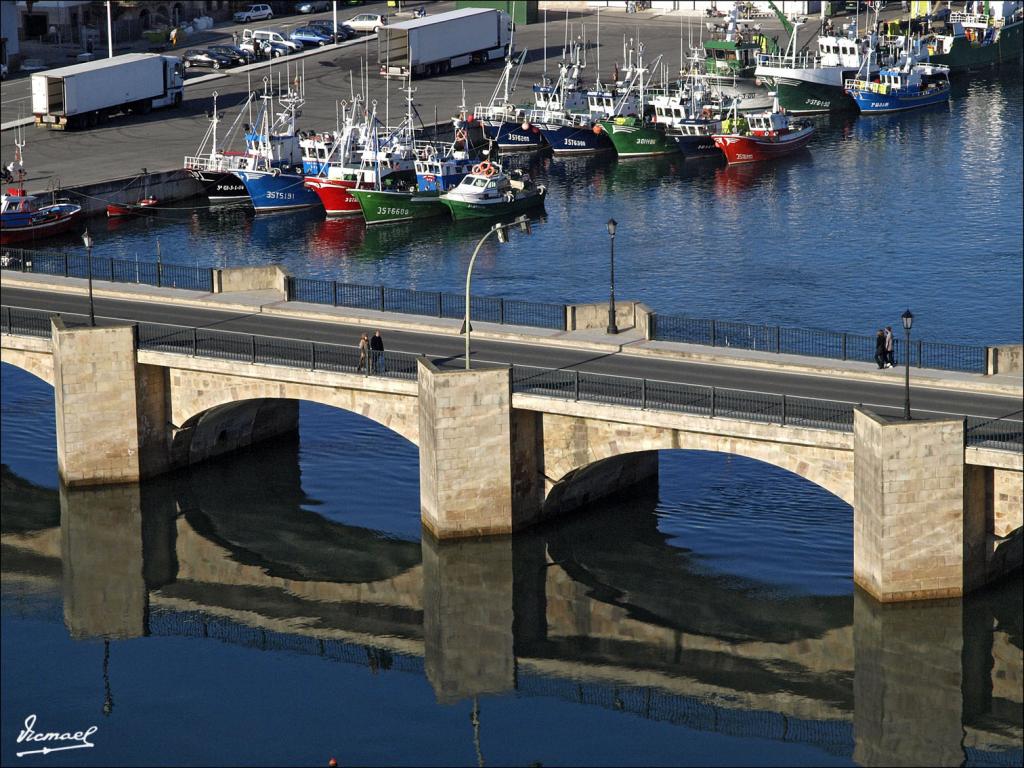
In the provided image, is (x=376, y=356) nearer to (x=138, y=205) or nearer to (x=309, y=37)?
(x=138, y=205)

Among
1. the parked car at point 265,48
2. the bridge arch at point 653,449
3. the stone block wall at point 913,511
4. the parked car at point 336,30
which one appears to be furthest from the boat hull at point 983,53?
the stone block wall at point 913,511

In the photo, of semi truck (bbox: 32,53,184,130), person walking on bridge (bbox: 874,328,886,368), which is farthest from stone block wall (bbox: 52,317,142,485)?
semi truck (bbox: 32,53,184,130)

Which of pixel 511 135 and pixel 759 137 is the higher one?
pixel 511 135

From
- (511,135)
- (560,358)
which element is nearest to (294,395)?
(560,358)

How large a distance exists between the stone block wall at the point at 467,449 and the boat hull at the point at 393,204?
63.1 m

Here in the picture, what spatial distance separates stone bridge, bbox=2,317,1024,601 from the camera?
62.0 metres

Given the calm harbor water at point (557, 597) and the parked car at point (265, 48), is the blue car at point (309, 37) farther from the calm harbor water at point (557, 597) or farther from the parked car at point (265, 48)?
the calm harbor water at point (557, 597)

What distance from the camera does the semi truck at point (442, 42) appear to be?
163 meters

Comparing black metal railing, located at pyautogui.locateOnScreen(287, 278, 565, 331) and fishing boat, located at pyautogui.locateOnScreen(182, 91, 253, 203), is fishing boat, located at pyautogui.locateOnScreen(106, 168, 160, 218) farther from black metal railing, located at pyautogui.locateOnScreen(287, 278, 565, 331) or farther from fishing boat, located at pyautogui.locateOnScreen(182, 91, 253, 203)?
black metal railing, located at pyautogui.locateOnScreen(287, 278, 565, 331)

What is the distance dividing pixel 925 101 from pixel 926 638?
113 m

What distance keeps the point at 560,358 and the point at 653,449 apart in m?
7.15

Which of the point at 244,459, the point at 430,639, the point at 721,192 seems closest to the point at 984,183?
the point at 721,192

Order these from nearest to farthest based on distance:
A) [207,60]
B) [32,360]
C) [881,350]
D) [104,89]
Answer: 1. [881,350]
2. [32,360]
3. [104,89]
4. [207,60]

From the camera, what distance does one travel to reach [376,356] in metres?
72.9
